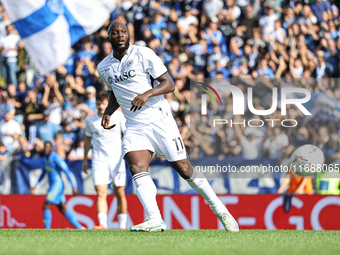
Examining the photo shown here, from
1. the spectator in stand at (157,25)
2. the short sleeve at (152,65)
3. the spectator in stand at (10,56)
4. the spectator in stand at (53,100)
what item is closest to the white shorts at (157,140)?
the short sleeve at (152,65)

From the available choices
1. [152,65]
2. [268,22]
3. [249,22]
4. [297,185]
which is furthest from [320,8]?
[152,65]

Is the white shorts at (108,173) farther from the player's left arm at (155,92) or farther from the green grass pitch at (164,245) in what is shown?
the green grass pitch at (164,245)

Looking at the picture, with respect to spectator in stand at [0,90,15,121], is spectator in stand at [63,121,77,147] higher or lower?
lower

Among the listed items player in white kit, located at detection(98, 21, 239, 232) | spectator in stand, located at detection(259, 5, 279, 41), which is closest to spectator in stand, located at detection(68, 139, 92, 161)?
spectator in stand, located at detection(259, 5, 279, 41)

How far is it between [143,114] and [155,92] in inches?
14.6

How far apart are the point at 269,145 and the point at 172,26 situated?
5736mm

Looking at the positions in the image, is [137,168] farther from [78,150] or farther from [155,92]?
[78,150]

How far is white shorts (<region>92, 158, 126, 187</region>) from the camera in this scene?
909 cm

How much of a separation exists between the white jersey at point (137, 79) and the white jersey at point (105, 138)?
294cm

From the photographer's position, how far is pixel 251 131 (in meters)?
11.0

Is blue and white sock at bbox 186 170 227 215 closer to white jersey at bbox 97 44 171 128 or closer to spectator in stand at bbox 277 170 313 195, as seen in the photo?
white jersey at bbox 97 44 171 128

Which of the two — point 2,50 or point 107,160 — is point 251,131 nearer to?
point 107,160

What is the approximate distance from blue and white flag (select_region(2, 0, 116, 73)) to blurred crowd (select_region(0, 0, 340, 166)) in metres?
2.49

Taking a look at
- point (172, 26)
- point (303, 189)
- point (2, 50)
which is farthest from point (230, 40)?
point (2, 50)
